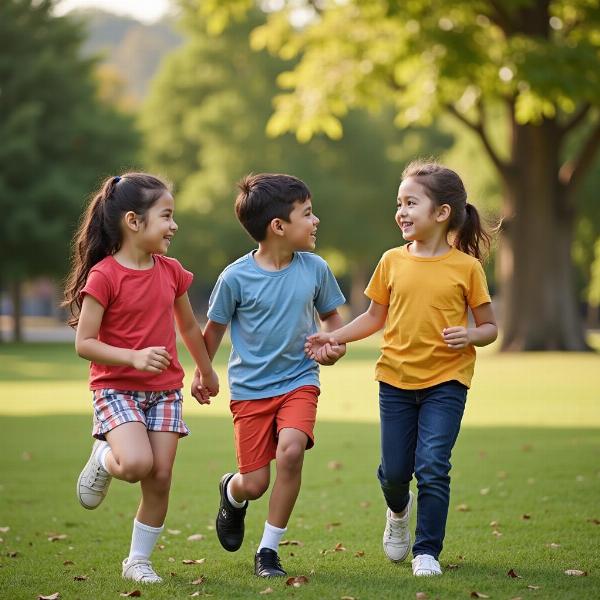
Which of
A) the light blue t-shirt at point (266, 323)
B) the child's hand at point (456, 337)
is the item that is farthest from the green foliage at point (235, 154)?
the child's hand at point (456, 337)

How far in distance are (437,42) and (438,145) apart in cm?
3956

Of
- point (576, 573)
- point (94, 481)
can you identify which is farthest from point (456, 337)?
point (94, 481)

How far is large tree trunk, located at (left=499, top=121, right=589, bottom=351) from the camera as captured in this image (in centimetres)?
2628

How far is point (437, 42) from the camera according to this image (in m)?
22.0

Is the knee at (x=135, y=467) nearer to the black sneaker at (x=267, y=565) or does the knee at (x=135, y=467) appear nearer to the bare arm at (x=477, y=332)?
the black sneaker at (x=267, y=565)

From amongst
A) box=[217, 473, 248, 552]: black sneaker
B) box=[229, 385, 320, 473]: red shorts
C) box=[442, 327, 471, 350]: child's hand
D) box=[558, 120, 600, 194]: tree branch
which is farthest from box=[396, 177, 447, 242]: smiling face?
box=[558, 120, 600, 194]: tree branch

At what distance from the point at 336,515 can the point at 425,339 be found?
7.37ft

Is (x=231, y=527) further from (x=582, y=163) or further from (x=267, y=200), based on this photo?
(x=582, y=163)

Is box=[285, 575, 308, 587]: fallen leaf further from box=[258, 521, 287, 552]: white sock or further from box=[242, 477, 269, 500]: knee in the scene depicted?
box=[242, 477, 269, 500]: knee

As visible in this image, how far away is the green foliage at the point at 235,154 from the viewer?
169ft

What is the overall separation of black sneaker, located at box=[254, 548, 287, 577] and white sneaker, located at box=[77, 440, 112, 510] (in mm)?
856

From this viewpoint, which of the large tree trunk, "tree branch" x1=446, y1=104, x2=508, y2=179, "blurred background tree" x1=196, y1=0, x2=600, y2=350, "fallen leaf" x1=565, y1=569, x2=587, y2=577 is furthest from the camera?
"tree branch" x1=446, y1=104, x2=508, y2=179

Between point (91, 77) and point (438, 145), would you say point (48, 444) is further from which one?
point (438, 145)

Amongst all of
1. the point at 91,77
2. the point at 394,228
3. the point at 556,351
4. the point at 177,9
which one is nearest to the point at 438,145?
the point at 394,228
